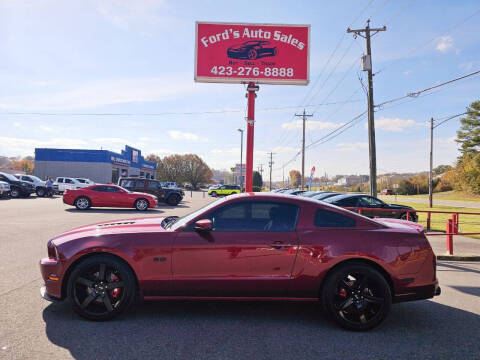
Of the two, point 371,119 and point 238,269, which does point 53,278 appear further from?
point 371,119

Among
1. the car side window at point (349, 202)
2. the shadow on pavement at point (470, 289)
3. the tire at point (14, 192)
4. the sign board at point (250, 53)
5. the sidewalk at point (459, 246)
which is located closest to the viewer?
the shadow on pavement at point (470, 289)

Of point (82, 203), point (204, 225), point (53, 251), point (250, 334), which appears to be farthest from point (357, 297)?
point (82, 203)

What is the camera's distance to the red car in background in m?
17.5

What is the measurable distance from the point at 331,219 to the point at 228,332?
5.63 feet

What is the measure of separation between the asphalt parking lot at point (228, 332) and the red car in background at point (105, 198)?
44.3ft

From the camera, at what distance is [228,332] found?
11.5 feet

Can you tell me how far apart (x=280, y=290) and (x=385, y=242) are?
132cm

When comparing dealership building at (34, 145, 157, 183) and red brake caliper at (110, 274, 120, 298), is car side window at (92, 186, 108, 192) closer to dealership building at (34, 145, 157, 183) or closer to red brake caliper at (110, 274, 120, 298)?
red brake caliper at (110, 274, 120, 298)

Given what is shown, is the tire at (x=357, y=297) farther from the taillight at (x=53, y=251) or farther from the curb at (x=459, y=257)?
the curb at (x=459, y=257)

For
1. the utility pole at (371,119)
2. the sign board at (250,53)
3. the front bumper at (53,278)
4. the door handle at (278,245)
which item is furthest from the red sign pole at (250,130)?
the front bumper at (53,278)

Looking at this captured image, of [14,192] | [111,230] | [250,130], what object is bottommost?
[14,192]

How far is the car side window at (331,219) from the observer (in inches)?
153

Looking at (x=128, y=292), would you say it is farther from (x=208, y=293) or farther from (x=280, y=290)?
(x=280, y=290)

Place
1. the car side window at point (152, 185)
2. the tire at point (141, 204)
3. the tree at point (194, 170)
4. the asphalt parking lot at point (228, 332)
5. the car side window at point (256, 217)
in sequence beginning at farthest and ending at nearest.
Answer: the tree at point (194, 170), the car side window at point (152, 185), the tire at point (141, 204), the car side window at point (256, 217), the asphalt parking lot at point (228, 332)
